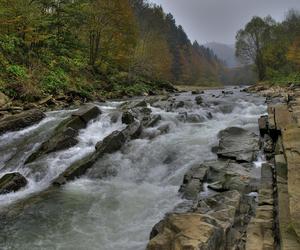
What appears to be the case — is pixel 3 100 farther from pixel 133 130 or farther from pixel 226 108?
pixel 226 108

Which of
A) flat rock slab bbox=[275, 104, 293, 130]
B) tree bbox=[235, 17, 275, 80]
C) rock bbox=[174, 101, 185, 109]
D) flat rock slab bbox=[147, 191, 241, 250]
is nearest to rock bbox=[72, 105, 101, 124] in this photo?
rock bbox=[174, 101, 185, 109]

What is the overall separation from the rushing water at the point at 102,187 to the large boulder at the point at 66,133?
0.27 m

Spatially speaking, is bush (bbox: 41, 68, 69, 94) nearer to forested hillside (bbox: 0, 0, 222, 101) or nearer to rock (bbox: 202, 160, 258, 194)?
forested hillside (bbox: 0, 0, 222, 101)

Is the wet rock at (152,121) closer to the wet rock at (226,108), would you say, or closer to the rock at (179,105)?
the rock at (179,105)

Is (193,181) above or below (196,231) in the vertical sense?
below

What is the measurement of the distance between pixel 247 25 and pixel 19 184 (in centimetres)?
4466

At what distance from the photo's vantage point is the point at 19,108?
1606 centimetres

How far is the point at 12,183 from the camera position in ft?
30.9

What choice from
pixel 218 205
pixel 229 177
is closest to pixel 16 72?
pixel 229 177

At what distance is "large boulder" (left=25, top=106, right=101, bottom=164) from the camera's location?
38.3 feet

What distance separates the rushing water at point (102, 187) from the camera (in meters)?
6.99

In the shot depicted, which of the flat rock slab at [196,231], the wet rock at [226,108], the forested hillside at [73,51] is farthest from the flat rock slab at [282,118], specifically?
the forested hillside at [73,51]

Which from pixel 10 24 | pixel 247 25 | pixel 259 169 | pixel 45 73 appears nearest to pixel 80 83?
pixel 45 73

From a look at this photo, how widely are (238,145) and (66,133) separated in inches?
232
